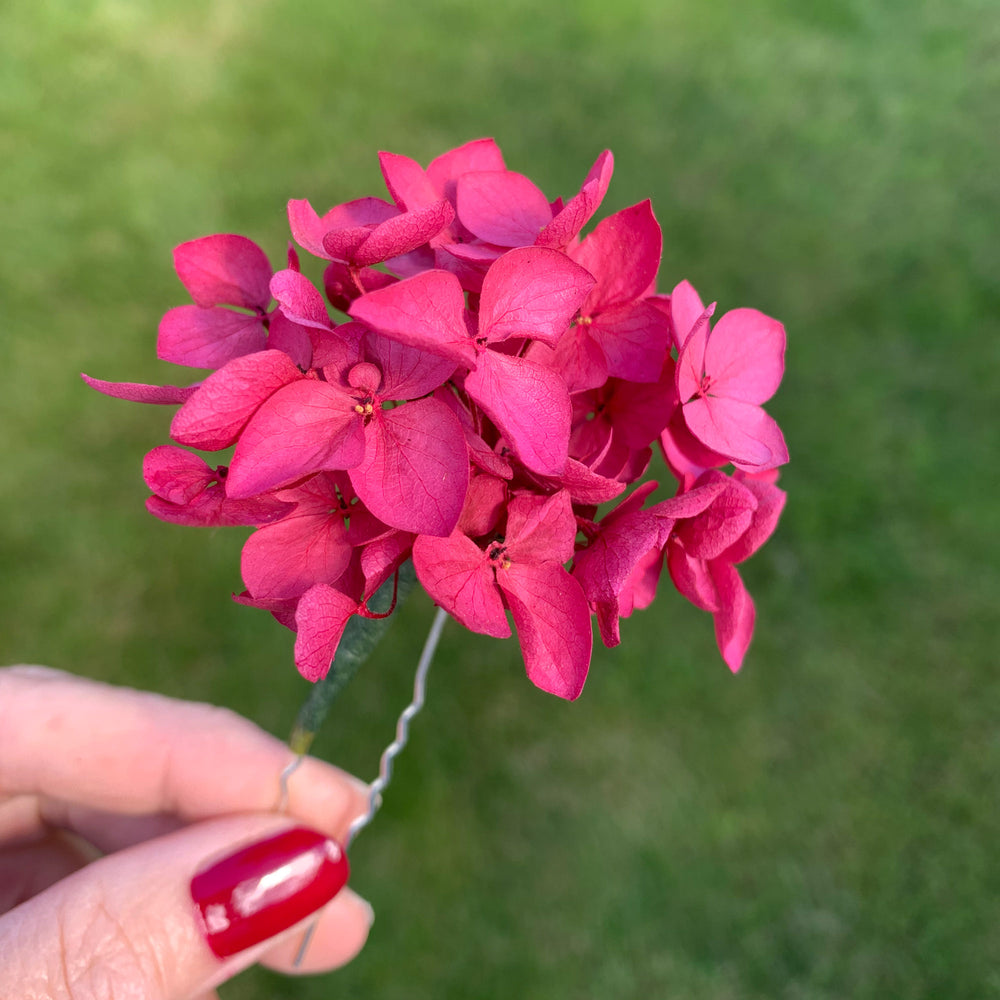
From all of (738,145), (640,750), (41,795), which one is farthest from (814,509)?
(41,795)

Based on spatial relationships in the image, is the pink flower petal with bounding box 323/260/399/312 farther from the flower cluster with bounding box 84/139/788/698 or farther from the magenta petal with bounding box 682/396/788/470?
the magenta petal with bounding box 682/396/788/470

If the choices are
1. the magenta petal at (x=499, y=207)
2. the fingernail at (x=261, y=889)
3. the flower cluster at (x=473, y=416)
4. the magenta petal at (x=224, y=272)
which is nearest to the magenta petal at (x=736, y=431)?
the flower cluster at (x=473, y=416)

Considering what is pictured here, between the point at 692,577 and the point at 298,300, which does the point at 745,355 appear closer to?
the point at 692,577

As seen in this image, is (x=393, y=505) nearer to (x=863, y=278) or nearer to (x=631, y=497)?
(x=631, y=497)

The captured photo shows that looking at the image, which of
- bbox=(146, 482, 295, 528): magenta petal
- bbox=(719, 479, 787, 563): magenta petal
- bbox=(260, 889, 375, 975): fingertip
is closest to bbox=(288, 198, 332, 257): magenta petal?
bbox=(146, 482, 295, 528): magenta petal

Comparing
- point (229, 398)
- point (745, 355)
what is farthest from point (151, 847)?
point (745, 355)

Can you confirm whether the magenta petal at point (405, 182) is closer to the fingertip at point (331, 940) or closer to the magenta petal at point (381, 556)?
the magenta petal at point (381, 556)

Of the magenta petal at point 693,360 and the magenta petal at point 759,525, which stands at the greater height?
the magenta petal at point 693,360
